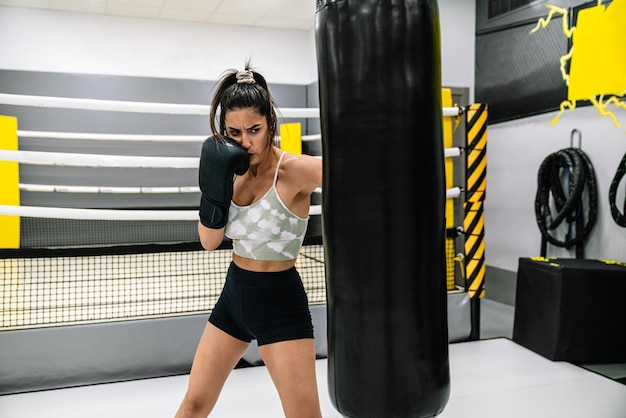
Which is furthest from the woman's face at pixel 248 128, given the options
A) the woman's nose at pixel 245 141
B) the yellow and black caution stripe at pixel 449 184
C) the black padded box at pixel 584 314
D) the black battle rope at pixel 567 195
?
the black battle rope at pixel 567 195

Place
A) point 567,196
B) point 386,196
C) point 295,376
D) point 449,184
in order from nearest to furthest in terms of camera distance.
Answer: point 386,196 < point 295,376 < point 449,184 < point 567,196

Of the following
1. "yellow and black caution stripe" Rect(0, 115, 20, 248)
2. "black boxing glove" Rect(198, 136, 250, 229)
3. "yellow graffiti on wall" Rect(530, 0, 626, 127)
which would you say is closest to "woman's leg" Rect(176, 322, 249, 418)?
"black boxing glove" Rect(198, 136, 250, 229)

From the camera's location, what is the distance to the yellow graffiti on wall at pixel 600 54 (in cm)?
283

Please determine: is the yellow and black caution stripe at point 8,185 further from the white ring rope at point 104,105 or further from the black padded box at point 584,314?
the black padded box at point 584,314

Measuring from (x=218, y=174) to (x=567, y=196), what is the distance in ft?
10.9

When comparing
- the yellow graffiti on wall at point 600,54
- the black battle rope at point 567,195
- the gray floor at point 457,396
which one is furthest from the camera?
the black battle rope at point 567,195

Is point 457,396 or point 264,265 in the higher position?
point 264,265

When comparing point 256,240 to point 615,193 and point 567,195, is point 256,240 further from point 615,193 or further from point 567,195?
point 567,195

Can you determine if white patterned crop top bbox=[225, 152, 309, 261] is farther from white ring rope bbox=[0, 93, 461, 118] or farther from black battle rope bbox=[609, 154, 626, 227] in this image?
black battle rope bbox=[609, 154, 626, 227]

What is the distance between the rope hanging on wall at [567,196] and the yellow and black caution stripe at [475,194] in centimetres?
91

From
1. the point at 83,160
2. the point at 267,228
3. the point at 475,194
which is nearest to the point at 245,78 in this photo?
the point at 267,228

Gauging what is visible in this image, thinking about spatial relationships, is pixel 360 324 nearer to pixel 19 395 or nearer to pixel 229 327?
pixel 229 327

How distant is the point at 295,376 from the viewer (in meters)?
1.30

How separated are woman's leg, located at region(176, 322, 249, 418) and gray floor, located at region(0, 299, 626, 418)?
0.76 m
